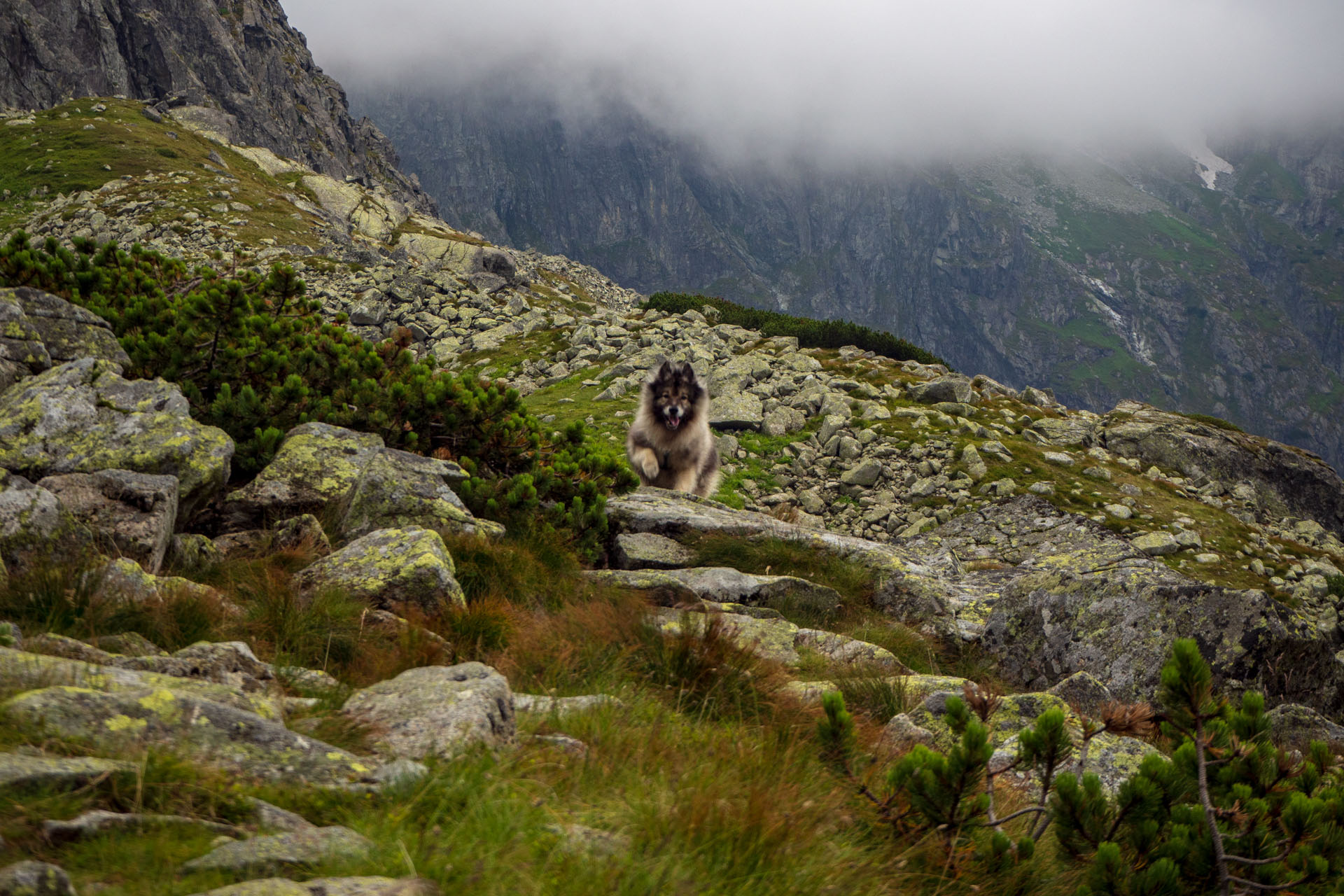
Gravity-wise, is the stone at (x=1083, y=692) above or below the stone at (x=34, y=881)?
below

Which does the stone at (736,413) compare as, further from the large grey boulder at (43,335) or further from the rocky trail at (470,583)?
the large grey boulder at (43,335)

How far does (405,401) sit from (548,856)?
8.89 metres

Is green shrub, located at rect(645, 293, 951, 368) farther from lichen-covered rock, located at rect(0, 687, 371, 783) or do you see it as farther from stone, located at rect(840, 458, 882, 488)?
lichen-covered rock, located at rect(0, 687, 371, 783)

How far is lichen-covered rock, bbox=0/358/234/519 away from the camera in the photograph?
6656 millimetres

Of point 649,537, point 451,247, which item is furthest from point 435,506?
point 451,247

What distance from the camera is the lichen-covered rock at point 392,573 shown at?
5.75 m

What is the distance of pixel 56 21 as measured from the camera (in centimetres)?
11144

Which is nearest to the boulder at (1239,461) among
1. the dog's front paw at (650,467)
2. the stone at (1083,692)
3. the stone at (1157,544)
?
the stone at (1157,544)

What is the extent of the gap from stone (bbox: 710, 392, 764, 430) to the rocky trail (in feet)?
0.33

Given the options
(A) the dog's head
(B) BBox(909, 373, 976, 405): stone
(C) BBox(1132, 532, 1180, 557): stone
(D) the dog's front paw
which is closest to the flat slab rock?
(A) the dog's head

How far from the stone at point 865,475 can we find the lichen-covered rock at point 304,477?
14087mm


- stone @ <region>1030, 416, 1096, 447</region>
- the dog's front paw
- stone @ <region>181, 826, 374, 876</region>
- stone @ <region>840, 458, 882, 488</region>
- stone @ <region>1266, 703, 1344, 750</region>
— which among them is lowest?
stone @ <region>840, 458, 882, 488</region>

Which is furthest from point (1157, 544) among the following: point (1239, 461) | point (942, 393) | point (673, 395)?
point (1239, 461)

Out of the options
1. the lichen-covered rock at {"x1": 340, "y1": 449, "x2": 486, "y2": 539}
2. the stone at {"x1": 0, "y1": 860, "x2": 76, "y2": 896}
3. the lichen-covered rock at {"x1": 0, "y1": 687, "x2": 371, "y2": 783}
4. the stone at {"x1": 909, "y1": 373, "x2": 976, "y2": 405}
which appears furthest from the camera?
the stone at {"x1": 909, "y1": 373, "x2": 976, "y2": 405}
